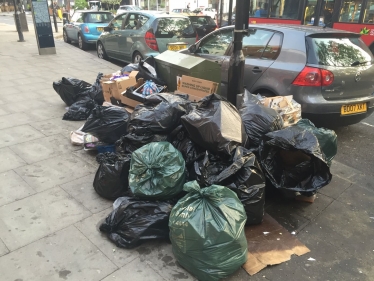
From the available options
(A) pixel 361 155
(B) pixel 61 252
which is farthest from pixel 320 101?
(B) pixel 61 252

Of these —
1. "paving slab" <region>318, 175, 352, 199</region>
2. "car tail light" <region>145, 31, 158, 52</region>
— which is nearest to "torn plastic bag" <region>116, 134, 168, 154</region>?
"paving slab" <region>318, 175, 352, 199</region>

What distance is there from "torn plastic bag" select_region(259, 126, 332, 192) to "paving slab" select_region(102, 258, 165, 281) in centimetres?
132

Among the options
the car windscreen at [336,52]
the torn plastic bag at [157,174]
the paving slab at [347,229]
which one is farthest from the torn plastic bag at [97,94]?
the paving slab at [347,229]

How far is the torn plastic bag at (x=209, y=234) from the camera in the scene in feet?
7.20

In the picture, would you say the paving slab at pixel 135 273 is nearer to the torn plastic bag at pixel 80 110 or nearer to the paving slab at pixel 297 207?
the paving slab at pixel 297 207

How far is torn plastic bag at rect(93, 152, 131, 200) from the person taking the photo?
3.10m

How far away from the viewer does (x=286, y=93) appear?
4.58 metres

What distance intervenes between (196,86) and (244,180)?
1.99 meters

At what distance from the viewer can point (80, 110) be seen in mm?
5133

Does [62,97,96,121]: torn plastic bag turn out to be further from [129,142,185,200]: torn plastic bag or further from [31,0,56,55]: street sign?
[31,0,56,55]: street sign

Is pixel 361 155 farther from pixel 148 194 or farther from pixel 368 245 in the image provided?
pixel 148 194

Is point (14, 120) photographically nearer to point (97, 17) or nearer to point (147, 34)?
point (147, 34)

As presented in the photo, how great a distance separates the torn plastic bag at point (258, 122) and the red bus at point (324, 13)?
7095 mm

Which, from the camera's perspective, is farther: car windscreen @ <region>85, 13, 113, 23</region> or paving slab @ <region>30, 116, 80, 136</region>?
car windscreen @ <region>85, 13, 113, 23</region>
